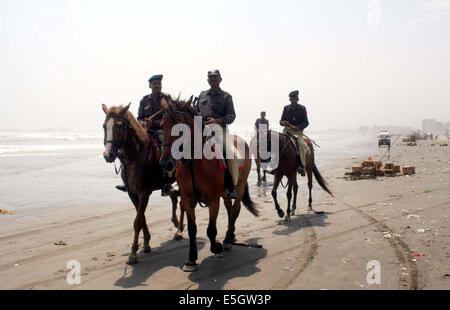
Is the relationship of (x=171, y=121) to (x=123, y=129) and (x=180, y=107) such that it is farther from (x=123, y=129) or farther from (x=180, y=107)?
(x=123, y=129)

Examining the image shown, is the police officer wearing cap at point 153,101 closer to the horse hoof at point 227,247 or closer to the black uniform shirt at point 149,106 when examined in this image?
the black uniform shirt at point 149,106

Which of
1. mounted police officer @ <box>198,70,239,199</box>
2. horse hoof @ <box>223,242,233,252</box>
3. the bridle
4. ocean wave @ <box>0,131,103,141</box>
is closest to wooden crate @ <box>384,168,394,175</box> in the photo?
mounted police officer @ <box>198,70,239,199</box>

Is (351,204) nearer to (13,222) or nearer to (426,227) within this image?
(426,227)

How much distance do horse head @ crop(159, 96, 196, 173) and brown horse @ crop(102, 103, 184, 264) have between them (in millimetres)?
1102

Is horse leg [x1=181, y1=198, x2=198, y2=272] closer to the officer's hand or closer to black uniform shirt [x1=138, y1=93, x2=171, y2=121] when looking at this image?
the officer's hand

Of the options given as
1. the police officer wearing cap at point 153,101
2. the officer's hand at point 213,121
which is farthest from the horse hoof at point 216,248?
the police officer wearing cap at point 153,101

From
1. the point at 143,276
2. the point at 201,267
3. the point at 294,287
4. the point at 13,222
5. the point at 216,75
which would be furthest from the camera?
the point at 13,222

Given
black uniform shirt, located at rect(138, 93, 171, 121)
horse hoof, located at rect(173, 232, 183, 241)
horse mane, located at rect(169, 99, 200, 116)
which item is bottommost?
horse hoof, located at rect(173, 232, 183, 241)

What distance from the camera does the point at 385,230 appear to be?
7.13 metres

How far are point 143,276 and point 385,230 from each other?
5.12 m

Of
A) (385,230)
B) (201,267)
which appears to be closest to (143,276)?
(201,267)

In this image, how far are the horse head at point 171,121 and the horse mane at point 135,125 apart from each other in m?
1.17

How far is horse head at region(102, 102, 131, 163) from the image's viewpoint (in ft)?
18.4

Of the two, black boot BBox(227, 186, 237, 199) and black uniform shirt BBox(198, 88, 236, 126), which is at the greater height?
black uniform shirt BBox(198, 88, 236, 126)
